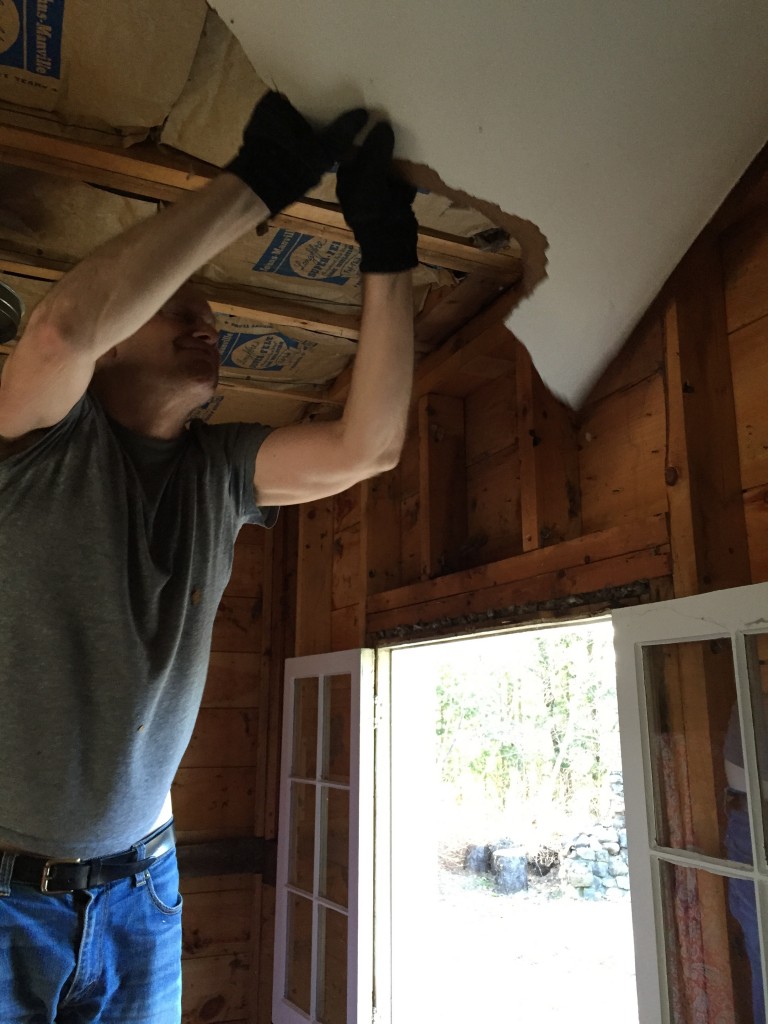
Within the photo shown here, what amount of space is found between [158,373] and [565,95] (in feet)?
2.60

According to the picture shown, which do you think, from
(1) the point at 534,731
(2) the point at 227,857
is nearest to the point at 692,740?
(2) the point at 227,857

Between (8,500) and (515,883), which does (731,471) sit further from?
(515,883)

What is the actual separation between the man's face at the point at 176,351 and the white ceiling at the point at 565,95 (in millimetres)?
385

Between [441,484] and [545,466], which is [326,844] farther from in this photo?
[545,466]

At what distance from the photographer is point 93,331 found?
881mm

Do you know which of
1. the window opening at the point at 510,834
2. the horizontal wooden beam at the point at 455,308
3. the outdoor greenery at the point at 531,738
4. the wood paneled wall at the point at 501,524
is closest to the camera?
the wood paneled wall at the point at 501,524

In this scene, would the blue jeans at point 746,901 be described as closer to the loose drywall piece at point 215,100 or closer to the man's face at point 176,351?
the man's face at point 176,351

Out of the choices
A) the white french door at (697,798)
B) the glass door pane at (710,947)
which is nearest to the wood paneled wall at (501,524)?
the white french door at (697,798)

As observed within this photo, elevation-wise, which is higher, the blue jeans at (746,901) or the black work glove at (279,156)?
the black work glove at (279,156)

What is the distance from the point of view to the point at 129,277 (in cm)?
88

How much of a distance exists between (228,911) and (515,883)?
3.33m

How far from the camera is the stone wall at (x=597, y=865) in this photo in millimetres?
5938

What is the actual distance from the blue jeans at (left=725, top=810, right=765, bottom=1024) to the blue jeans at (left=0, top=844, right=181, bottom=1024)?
92cm

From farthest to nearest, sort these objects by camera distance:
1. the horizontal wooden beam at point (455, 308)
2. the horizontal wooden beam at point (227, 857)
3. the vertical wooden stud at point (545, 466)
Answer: the horizontal wooden beam at point (227, 857) → the horizontal wooden beam at point (455, 308) → the vertical wooden stud at point (545, 466)
